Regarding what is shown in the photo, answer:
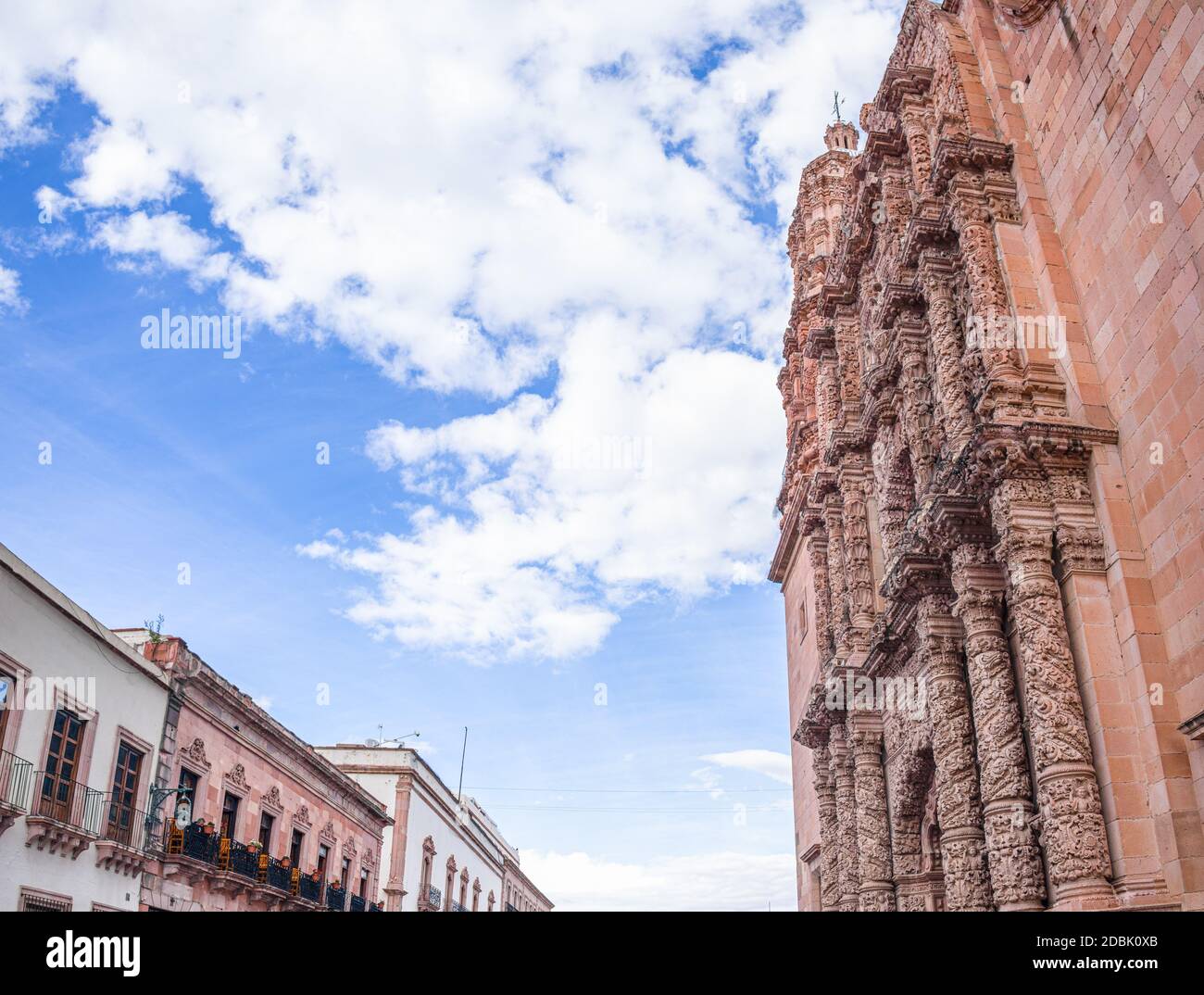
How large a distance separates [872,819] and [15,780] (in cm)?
1325

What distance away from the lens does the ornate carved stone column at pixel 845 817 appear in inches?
668

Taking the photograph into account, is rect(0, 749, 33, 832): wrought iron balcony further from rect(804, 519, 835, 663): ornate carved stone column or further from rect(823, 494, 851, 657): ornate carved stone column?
rect(804, 519, 835, 663): ornate carved stone column

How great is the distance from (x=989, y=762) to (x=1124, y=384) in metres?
4.42

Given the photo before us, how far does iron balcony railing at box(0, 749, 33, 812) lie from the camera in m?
14.1

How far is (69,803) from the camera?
52.0 feet

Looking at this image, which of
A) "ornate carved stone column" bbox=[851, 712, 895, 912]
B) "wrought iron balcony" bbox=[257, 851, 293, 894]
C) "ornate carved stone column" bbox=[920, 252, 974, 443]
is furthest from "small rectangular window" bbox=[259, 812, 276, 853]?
"ornate carved stone column" bbox=[920, 252, 974, 443]

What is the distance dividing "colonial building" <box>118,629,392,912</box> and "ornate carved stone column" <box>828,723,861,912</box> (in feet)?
39.9

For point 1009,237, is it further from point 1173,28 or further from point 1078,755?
point 1078,755

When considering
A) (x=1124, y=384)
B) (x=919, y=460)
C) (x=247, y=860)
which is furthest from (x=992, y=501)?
(x=247, y=860)

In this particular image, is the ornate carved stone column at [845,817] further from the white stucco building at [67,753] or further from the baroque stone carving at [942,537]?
the white stucco building at [67,753]

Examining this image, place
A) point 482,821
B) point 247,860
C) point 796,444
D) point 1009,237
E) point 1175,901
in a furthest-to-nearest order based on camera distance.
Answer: point 482,821 < point 796,444 < point 247,860 < point 1009,237 < point 1175,901

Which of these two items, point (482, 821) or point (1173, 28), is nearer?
point (1173, 28)

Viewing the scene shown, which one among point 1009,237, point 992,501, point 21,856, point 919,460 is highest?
point 1009,237

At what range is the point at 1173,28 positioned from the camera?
10.1 meters
